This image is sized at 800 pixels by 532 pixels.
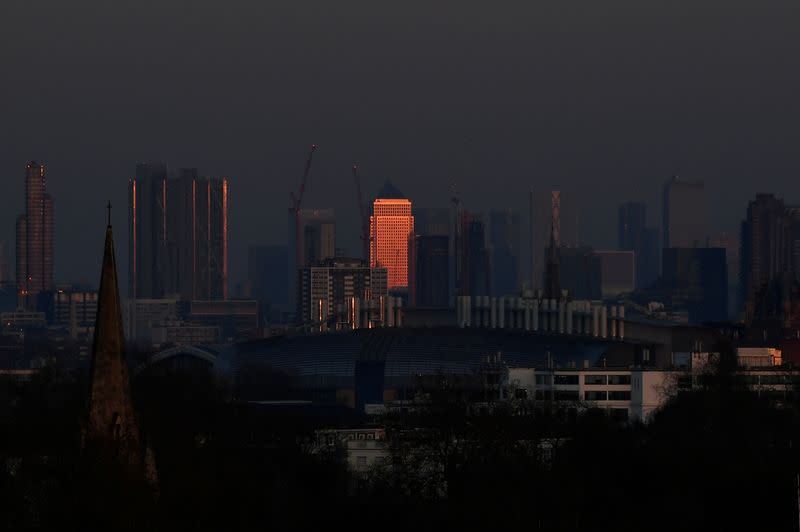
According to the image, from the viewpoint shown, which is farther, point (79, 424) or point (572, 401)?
point (572, 401)

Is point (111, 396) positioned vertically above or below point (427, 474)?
above

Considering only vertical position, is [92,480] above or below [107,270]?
below

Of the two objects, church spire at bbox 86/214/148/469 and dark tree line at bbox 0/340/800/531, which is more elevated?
church spire at bbox 86/214/148/469

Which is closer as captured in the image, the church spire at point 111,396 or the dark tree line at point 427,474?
the church spire at point 111,396

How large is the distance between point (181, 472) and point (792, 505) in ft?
46.6

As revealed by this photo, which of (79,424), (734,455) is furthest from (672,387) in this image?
(79,424)

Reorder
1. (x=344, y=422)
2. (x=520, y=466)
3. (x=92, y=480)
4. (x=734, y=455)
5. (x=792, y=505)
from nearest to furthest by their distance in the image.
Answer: (x=92, y=480) < (x=792, y=505) < (x=520, y=466) < (x=734, y=455) < (x=344, y=422)

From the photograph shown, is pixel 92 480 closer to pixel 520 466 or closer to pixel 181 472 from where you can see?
pixel 181 472

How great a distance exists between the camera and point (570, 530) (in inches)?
2749

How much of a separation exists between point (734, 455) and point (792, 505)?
15942 millimetres

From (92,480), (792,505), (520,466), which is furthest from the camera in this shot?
(520,466)

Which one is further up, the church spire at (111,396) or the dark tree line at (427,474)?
the church spire at (111,396)

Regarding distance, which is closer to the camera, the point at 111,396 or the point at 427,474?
the point at 111,396

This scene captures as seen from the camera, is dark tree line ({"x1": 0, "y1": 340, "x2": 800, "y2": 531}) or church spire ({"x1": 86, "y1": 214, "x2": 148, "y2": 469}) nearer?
church spire ({"x1": 86, "y1": 214, "x2": 148, "y2": 469})
